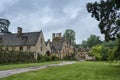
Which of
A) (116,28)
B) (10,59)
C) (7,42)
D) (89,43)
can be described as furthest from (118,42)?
(89,43)

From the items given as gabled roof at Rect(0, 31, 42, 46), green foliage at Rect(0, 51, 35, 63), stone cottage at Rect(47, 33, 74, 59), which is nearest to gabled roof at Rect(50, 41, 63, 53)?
stone cottage at Rect(47, 33, 74, 59)

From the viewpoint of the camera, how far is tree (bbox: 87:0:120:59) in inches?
799

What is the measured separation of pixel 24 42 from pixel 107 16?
36855 mm

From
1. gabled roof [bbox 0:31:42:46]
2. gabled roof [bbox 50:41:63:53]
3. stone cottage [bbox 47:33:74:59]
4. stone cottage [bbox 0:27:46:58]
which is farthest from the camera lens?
gabled roof [bbox 50:41:63:53]

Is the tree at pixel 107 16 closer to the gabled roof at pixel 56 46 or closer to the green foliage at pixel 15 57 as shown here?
the green foliage at pixel 15 57

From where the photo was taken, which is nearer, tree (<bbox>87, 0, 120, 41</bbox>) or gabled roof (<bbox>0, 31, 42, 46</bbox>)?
tree (<bbox>87, 0, 120, 41</bbox>)

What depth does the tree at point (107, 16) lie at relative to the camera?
2030 centimetres

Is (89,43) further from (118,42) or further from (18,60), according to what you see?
(118,42)

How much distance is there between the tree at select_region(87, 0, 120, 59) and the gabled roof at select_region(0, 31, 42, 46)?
33.7 meters

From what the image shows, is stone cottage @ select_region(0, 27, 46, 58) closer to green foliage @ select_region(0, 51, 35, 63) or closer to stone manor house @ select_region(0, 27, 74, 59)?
stone manor house @ select_region(0, 27, 74, 59)

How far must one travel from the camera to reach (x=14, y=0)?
73.2 feet

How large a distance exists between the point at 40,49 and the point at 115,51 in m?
34.9

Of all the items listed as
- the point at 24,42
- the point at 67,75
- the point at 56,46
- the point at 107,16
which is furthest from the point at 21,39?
the point at 67,75

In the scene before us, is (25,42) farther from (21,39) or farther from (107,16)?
(107,16)
